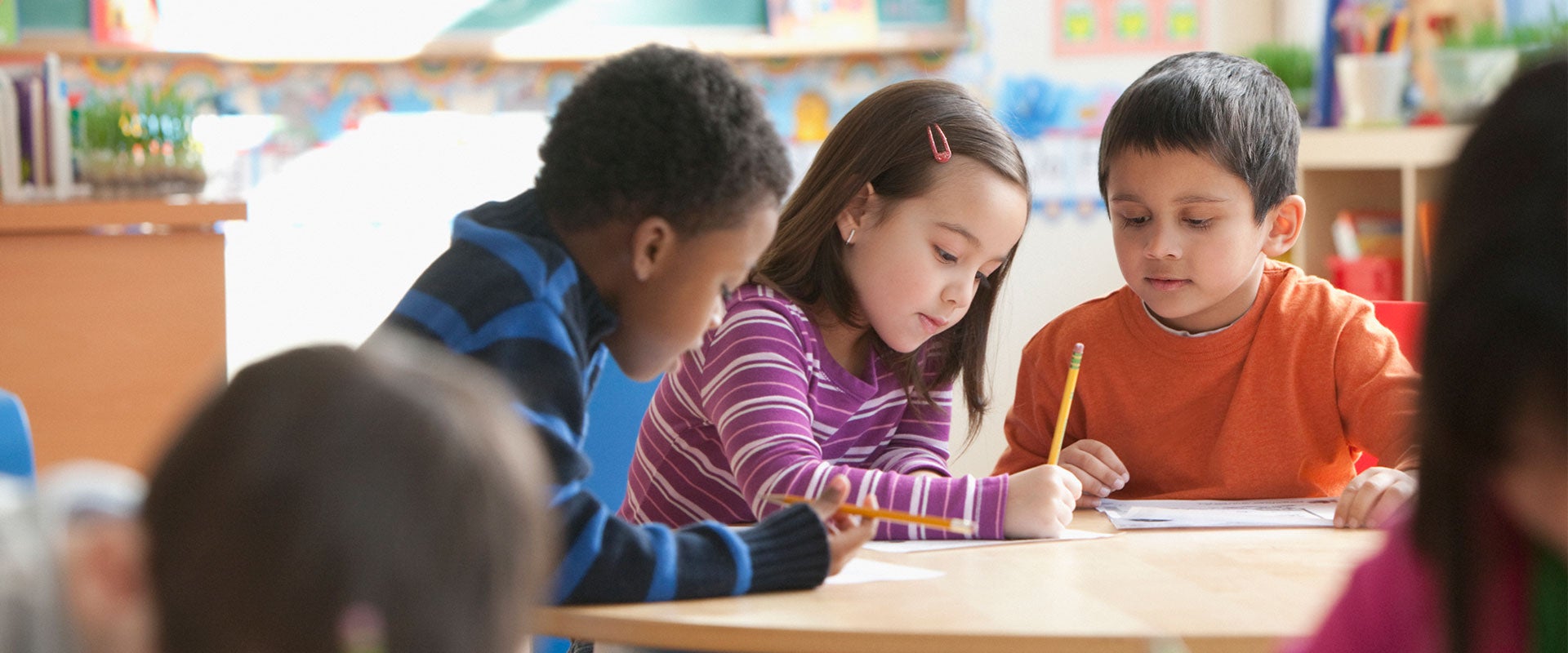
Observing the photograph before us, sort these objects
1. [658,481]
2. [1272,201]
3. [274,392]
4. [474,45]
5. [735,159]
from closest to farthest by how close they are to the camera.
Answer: [274,392], [735,159], [658,481], [1272,201], [474,45]

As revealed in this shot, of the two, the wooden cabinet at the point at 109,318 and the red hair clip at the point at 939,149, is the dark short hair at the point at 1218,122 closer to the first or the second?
the red hair clip at the point at 939,149

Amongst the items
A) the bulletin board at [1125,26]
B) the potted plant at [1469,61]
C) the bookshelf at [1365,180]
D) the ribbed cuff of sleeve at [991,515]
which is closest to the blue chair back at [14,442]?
the ribbed cuff of sleeve at [991,515]

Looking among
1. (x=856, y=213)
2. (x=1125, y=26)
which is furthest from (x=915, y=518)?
(x=1125, y=26)

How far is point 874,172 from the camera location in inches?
51.5

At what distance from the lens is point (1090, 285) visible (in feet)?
10.4

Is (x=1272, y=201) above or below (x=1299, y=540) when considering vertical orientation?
above

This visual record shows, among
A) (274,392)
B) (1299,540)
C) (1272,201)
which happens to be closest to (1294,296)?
(1272,201)

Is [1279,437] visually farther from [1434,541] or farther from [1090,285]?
[1090,285]

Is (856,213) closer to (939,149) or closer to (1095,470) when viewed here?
(939,149)

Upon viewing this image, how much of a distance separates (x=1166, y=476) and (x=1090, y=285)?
180 centimetres

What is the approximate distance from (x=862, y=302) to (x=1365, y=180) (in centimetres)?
179

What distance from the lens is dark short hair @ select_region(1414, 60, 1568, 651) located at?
16.2 inches

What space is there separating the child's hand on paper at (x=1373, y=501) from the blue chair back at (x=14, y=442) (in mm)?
1040

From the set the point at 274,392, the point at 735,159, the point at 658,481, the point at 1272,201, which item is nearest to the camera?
the point at 274,392
